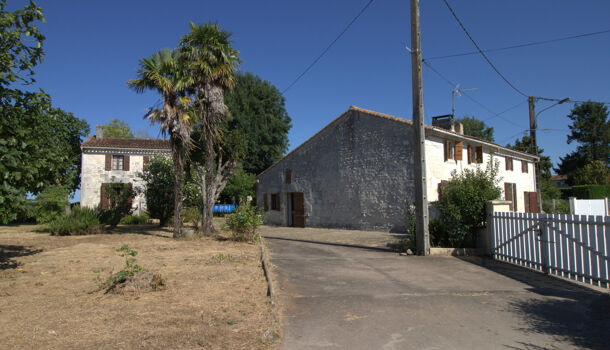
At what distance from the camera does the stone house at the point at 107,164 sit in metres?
29.0

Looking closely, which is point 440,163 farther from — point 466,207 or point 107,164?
point 107,164

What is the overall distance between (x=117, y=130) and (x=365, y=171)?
4081 centimetres

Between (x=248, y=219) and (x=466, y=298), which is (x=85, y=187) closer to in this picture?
(x=248, y=219)

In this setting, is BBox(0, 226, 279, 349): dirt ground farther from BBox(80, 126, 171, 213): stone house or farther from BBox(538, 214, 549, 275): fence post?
BBox(80, 126, 171, 213): stone house

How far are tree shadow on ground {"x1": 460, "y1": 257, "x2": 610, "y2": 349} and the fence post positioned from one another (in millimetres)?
298

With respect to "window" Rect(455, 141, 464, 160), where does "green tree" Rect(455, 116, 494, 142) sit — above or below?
above

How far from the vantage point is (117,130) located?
4731 cm

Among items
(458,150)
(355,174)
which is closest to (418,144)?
(355,174)

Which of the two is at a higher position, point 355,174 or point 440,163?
point 440,163

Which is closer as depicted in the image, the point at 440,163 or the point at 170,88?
the point at 170,88

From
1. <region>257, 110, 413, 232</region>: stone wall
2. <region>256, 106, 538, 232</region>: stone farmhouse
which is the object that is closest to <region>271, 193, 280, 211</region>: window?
<region>256, 106, 538, 232</region>: stone farmhouse

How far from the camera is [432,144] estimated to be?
16.8 meters

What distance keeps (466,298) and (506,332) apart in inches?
61.2

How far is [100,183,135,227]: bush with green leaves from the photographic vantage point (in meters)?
17.6
